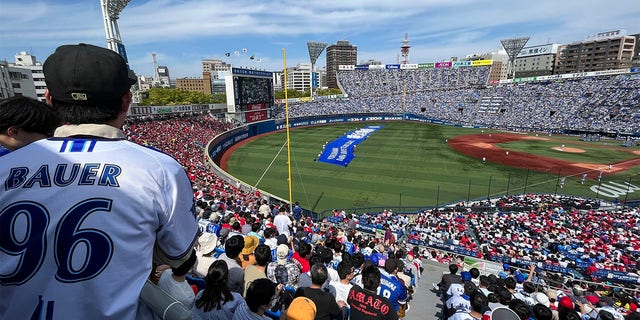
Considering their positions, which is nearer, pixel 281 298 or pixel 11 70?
pixel 281 298

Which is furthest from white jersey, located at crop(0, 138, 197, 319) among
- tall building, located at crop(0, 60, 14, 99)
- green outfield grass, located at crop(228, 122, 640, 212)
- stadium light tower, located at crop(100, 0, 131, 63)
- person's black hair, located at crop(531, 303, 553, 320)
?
tall building, located at crop(0, 60, 14, 99)

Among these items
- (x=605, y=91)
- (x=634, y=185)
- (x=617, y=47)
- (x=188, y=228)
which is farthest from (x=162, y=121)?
(x=617, y=47)

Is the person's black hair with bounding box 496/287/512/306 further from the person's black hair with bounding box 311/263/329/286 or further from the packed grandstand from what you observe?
the person's black hair with bounding box 311/263/329/286

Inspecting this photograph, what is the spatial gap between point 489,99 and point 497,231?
66.8 m

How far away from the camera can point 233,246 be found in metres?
5.14

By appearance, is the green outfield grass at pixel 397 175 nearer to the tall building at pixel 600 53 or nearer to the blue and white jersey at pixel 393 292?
the blue and white jersey at pixel 393 292

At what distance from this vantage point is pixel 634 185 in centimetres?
2778

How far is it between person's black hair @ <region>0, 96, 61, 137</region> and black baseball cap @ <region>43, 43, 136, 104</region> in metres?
1.00

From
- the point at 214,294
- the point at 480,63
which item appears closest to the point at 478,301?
the point at 214,294

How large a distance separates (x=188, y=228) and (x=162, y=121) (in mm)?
48640

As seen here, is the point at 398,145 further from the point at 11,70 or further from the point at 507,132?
the point at 11,70

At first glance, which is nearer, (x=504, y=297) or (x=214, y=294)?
(x=214, y=294)

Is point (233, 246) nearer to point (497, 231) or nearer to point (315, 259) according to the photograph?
point (315, 259)

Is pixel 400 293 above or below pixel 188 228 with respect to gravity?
below
